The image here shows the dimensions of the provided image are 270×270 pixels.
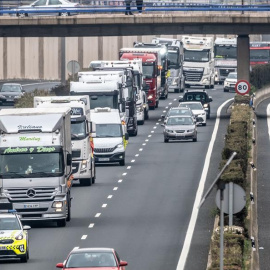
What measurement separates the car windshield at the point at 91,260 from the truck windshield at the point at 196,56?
8372cm

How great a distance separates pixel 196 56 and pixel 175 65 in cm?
508

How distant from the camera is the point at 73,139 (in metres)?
49.9

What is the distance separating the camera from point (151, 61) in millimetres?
90188

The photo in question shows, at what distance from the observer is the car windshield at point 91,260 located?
26469mm

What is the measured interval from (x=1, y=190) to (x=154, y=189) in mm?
11989

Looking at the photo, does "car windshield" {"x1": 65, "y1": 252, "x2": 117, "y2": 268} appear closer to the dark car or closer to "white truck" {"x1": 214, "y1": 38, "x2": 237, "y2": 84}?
the dark car

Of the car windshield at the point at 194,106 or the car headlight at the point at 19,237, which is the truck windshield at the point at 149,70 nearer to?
the car windshield at the point at 194,106

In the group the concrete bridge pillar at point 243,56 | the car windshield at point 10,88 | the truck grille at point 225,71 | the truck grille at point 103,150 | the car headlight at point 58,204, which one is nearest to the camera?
the car headlight at point 58,204

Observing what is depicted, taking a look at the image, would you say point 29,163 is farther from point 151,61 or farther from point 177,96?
point 177,96

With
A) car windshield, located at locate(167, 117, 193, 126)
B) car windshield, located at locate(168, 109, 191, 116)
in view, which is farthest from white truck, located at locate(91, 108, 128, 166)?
car windshield, located at locate(168, 109, 191, 116)

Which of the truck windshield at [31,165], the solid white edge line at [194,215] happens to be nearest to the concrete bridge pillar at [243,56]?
the solid white edge line at [194,215]

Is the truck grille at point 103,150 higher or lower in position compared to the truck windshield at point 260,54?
lower

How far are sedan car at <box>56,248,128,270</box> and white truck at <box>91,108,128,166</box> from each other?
102 ft

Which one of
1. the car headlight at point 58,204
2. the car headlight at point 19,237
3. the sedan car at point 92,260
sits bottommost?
the car headlight at point 58,204
